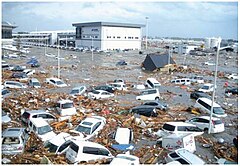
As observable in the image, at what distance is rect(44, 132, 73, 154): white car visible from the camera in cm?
937

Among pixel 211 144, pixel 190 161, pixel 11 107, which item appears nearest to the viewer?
pixel 190 161

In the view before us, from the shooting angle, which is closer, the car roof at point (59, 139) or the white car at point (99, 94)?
the car roof at point (59, 139)

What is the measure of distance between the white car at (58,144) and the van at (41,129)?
1.74 ft

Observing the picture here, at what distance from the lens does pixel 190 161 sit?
8445 mm

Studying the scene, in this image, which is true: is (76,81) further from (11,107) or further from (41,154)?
(41,154)

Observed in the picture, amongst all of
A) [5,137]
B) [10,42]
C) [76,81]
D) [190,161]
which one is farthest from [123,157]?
[10,42]

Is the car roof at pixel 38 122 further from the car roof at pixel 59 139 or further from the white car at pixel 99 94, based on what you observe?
the white car at pixel 99 94

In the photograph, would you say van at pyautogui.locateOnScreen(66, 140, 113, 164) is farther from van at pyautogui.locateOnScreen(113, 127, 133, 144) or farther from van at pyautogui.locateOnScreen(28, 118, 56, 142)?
van at pyautogui.locateOnScreen(28, 118, 56, 142)

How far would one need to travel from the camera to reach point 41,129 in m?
11.0

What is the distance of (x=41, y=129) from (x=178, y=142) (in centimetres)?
497

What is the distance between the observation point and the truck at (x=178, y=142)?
9.86 m

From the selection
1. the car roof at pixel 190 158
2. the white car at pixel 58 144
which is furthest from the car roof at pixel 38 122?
the car roof at pixel 190 158

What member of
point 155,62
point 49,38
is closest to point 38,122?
point 155,62

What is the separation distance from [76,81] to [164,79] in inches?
316
